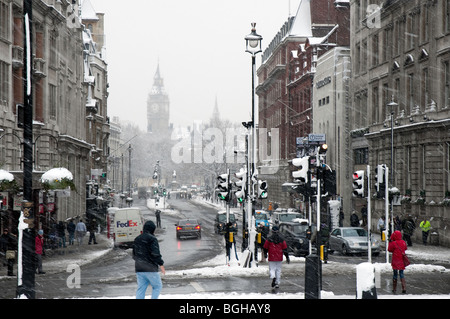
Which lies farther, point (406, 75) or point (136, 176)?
point (136, 176)

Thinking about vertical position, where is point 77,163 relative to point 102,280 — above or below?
above

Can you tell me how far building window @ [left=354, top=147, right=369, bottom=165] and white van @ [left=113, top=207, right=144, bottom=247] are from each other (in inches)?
812

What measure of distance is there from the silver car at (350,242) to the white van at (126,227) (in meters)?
11.5

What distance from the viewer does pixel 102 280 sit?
2364 cm

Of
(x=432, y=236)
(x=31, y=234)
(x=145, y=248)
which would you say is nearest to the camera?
(x=145, y=248)

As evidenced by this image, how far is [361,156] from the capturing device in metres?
56.9

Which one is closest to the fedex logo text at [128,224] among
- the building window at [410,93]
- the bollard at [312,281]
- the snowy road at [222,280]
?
the snowy road at [222,280]

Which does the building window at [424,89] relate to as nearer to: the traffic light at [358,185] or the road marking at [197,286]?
the traffic light at [358,185]

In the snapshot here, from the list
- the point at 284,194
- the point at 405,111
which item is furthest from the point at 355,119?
the point at 284,194

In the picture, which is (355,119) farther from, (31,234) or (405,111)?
(31,234)

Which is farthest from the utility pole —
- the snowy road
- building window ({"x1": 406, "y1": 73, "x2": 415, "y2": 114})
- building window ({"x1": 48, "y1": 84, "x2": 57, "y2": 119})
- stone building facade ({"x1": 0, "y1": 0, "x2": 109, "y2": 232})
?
building window ({"x1": 406, "y1": 73, "x2": 415, "y2": 114})

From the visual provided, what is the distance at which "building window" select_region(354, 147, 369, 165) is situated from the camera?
2188 inches

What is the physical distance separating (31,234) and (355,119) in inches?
1693

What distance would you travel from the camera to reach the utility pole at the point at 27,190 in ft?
54.3
